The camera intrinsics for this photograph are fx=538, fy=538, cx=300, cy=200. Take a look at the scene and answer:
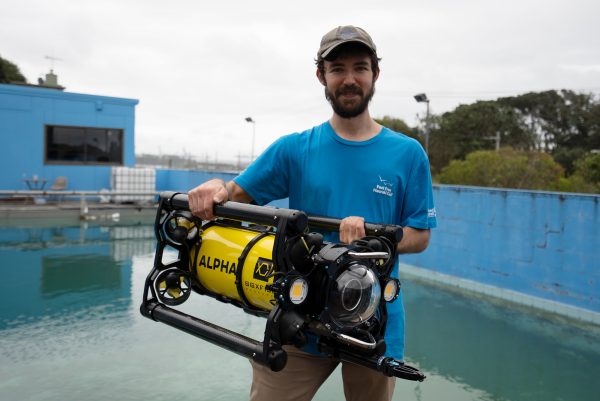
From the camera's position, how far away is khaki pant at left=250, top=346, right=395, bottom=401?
5.29 ft

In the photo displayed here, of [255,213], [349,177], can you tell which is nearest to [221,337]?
[255,213]

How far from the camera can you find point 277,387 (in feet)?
5.28

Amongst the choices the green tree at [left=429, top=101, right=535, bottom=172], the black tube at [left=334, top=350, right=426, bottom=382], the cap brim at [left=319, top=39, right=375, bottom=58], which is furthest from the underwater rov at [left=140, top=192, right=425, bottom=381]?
the green tree at [left=429, top=101, right=535, bottom=172]

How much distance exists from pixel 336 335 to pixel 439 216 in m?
5.80

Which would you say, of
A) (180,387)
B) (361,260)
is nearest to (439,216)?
(180,387)

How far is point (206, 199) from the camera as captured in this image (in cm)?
153

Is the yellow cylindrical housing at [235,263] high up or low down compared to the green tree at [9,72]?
down

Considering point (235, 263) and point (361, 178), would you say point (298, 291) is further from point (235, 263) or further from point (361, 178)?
point (361, 178)

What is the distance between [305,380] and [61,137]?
1370cm

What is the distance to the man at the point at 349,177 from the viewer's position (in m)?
1.63

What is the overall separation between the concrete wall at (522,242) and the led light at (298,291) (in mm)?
4610

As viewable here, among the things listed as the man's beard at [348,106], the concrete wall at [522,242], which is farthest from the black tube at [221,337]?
the concrete wall at [522,242]

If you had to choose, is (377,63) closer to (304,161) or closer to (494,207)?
(304,161)

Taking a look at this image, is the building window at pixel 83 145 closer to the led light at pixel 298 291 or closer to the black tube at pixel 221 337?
the black tube at pixel 221 337
